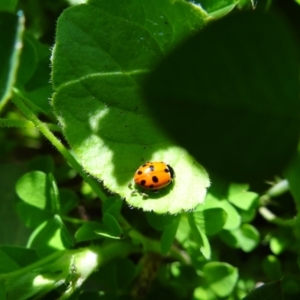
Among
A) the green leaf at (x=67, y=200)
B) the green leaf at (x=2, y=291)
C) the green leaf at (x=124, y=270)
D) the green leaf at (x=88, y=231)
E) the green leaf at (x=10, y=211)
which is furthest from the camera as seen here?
the green leaf at (x=10, y=211)

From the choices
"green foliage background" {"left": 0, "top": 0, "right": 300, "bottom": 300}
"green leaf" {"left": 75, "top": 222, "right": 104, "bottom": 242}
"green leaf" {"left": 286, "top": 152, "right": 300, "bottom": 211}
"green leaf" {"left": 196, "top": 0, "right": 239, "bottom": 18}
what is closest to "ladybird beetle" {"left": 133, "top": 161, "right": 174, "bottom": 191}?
"green foliage background" {"left": 0, "top": 0, "right": 300, "bottom": 300}

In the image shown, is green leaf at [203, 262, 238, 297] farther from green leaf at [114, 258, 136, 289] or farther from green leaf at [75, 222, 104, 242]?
green leaf at [75, 222, 104, 242]

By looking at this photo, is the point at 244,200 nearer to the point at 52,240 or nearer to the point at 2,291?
the point at 52,240

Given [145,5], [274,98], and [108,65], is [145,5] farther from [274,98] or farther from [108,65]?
[274,98]

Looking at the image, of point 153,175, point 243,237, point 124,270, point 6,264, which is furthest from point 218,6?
point 6,264

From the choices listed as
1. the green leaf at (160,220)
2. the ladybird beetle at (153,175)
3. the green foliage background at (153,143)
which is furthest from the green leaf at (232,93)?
the green leaf at (160,220)

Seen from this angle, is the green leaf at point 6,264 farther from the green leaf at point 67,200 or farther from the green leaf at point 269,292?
the green leaf at point 269,292
